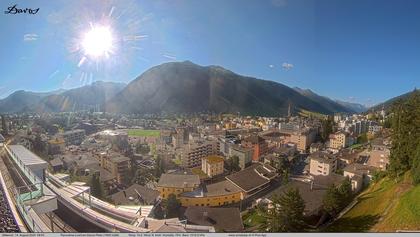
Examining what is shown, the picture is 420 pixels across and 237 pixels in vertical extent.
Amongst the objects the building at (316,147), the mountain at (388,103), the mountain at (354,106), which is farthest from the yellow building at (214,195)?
the mountain at (388,103)

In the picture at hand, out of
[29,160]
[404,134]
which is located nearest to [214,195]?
[29,160]

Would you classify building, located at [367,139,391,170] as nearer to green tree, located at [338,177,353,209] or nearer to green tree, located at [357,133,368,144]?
green tree, located at [357,133,368,144]

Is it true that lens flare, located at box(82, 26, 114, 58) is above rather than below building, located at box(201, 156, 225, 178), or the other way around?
above

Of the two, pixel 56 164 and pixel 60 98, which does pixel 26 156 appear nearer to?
pixel 56 164

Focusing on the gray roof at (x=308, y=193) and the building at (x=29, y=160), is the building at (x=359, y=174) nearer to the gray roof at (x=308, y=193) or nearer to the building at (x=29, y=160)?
the gray roof at (x=308, y=193)

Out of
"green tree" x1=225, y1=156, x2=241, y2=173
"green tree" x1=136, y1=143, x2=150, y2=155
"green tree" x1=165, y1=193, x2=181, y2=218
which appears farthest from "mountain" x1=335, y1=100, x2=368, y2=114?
"green tree" x1=136, y1=143, x2=150, y2=155
